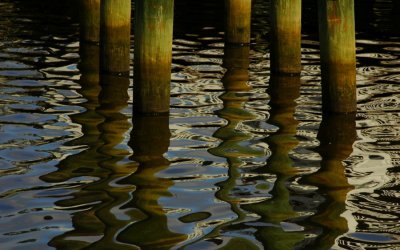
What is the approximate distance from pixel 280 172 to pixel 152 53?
2.87 m

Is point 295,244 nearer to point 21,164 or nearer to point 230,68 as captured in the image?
point 21,164

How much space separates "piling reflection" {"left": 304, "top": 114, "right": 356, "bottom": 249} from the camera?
850cm

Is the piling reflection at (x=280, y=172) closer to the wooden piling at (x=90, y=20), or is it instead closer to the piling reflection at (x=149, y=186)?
the piling reflection at (x=149, y=186)

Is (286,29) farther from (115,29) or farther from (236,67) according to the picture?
(115,29)

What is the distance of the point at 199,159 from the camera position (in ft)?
35.5

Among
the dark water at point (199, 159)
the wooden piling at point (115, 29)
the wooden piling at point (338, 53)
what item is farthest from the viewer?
the wooden piling at point (115, 29)

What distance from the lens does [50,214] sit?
28.7ft

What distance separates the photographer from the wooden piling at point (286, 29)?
15.2 m

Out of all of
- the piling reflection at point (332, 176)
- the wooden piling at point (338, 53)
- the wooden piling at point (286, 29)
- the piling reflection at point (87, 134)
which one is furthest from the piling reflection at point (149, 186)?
the wooden piling at point (286, 29)

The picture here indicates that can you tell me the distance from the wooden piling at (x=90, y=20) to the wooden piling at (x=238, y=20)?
8.31 ft

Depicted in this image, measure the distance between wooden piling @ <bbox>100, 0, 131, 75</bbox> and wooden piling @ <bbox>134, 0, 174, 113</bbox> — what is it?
9.63 feet

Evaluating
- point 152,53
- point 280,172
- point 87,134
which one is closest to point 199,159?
point 280,172

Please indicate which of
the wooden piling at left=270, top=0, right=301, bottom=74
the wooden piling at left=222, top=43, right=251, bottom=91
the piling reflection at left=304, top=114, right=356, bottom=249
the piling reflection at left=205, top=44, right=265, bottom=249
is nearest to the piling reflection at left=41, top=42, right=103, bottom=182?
the piling reflection at left=205, top=44, right=265, bottom=249

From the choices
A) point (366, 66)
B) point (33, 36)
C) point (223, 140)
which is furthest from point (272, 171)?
point (33, 36)
